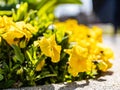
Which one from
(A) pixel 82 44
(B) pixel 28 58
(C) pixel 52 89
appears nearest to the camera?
Answer: (C) pixel 52 89

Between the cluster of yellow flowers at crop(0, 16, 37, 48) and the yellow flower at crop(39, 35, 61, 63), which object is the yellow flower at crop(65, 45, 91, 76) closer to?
the yellow flower at crop(39, 35, 61, 63)

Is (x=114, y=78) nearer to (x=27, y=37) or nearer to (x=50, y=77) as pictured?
(x=50, y=77)

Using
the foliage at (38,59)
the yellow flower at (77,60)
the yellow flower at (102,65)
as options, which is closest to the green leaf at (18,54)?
the foliage at (38,59)

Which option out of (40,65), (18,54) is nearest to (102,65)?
(40,65)

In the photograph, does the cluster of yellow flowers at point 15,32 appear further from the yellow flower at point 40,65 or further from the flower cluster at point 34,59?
the yellow flower at point 40,65

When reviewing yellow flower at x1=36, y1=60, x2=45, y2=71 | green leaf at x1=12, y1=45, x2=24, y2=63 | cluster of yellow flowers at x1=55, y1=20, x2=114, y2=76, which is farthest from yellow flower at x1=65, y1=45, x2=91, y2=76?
green leaf at x1=12, y1=45, x2=24, y2=63

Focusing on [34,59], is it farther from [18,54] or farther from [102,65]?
[102,65]

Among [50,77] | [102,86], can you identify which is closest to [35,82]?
[50,77]
